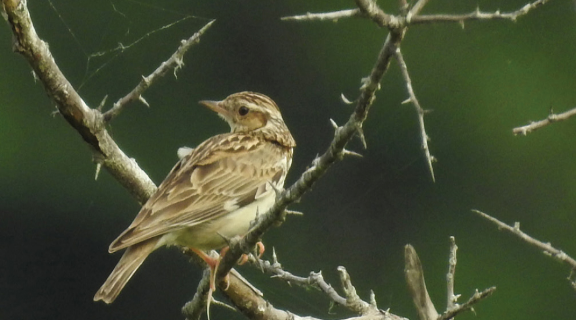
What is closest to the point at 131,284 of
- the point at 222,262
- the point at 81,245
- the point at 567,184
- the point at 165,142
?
the point at 81,245

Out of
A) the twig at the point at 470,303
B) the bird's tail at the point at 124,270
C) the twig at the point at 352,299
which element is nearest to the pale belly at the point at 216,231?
the bird's tail at the point at 124,270

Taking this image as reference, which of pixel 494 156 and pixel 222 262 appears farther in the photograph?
pixel 494 156

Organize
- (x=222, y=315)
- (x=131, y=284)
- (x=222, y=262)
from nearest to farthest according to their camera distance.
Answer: (x=222, y=262) → (x=222, y=315) → (x=131, y=284)

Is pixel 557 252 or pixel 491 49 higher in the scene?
pixel 491 49

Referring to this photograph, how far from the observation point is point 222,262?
538 centimetres

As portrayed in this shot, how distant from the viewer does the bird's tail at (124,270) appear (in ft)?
19.1

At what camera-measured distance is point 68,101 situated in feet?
18.1

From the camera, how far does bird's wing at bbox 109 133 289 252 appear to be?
20.1 ft

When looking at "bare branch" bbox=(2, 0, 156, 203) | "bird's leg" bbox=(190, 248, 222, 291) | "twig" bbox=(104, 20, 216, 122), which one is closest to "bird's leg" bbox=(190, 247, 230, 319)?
"bird's leg" bbox=(190, 248, 222, 291)

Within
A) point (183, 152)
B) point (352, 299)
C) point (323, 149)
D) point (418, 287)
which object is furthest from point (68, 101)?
point (323, 149)

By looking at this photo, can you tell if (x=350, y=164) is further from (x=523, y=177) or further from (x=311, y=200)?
(x=523, y=177)

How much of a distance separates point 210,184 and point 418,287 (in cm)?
177

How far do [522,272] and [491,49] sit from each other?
188 inches

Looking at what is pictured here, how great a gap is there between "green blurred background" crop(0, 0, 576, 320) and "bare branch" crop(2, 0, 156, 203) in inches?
532
